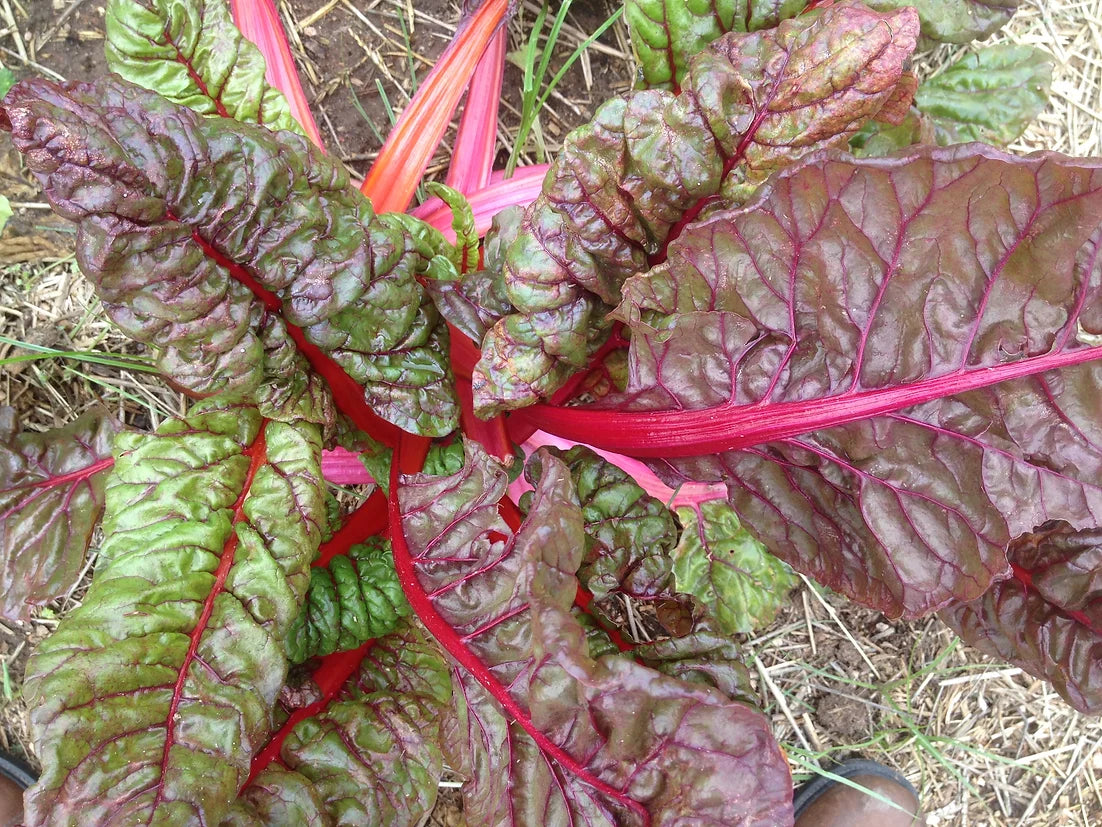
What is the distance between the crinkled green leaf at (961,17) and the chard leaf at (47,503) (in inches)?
77.3

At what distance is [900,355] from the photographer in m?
1.29

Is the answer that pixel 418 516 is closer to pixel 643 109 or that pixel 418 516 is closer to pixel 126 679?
pixel 126 679

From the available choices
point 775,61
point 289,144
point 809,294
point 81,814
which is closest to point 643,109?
point 775,61

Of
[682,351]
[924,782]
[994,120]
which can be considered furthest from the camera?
[924,782]

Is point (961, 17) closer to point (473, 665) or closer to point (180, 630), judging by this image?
point (473, 665)

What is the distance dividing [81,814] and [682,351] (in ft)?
3.73

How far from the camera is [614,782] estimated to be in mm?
1208

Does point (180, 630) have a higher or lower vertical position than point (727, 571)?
higher

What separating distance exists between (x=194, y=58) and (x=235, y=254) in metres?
0.53

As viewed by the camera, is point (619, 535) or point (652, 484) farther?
point (652, 484)

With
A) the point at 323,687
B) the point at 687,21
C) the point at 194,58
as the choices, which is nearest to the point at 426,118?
the point at 194,58

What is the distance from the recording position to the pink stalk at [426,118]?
185 cm

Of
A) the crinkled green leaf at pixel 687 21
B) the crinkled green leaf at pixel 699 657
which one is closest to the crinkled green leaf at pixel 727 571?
the crinkled green leaf at pixel 699 657

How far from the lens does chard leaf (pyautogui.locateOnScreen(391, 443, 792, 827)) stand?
3.70ft
